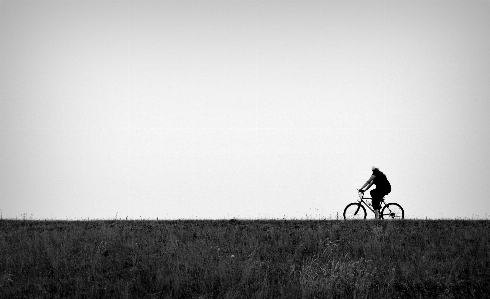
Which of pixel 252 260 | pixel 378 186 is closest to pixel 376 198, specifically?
pixel 378 186

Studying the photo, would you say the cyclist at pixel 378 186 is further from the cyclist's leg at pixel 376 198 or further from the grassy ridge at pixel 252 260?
the grassy ridge at pixel 252 260

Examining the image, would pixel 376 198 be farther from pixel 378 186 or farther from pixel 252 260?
pixel 252 260

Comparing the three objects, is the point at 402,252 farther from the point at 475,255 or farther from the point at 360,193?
the point at 360,193

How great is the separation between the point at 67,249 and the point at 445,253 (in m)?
10.6

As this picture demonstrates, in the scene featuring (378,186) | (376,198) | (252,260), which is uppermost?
(378,186)

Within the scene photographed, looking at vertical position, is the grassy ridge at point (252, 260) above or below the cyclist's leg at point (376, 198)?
below

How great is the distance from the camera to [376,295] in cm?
1108

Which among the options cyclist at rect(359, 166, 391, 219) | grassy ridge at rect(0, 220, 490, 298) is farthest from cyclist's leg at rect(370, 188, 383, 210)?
grassy ridge at rect(0, 220, 490, 298)

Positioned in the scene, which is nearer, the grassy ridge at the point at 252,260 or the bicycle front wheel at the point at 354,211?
the grassy ridge at the point at 252,260

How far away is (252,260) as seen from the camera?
42.7 ft

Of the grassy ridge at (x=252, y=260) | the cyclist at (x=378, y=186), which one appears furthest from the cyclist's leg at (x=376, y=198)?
the grassy ridge at (x=252, y=260)

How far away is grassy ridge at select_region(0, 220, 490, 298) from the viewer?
11.3 metres

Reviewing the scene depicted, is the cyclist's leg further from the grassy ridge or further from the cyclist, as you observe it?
the grassy ridge

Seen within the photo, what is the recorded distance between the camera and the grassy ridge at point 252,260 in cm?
1134
